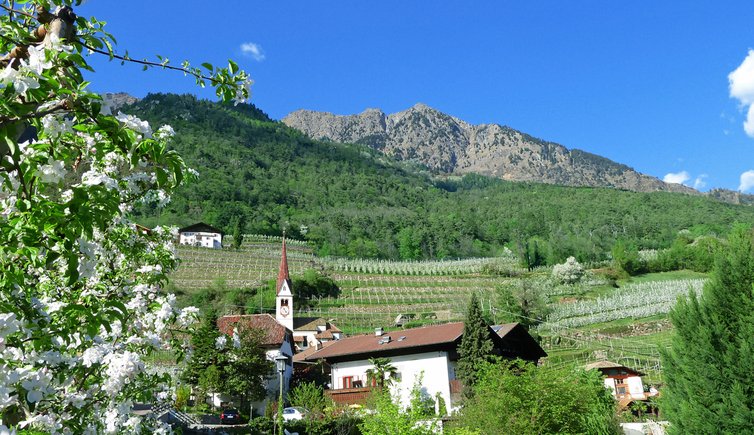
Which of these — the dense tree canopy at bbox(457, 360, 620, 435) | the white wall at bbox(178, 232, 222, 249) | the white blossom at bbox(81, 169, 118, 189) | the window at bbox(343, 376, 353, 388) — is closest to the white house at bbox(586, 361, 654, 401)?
the window at bbox(343, 376, 353, 388)

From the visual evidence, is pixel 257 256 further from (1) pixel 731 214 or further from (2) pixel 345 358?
(1) pixel 731 214

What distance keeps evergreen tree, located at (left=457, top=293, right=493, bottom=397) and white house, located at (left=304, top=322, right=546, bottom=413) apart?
703 mm

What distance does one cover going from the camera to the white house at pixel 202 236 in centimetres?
11525

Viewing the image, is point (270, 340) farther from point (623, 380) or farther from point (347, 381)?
point (623, 380)

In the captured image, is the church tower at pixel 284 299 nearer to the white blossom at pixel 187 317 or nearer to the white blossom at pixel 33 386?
the white blossom at pixel 187 317

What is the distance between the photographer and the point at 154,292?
685 centimetres

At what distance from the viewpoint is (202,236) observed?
383 ft

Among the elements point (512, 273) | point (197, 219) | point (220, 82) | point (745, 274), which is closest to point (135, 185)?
point (220, 82)

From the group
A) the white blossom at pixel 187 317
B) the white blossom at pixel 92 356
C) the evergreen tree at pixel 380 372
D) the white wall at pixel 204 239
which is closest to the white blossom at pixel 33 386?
the white blossom at pixel 92 356

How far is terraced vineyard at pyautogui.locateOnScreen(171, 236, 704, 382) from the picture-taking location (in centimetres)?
6606

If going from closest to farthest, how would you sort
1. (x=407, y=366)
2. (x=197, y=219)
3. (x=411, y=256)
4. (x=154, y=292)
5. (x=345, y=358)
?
1. (x=154, y=292)
2. (x=407, y=366)
3. (x=345, y=358)
4. (x=197, y=219)
5. (x=411, y=256)

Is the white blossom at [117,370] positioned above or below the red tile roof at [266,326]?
below

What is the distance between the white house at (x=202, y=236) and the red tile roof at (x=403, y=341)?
8059 cm

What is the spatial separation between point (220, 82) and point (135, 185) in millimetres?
1647
